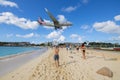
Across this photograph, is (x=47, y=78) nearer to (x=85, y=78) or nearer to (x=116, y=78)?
(x=85, y=78)

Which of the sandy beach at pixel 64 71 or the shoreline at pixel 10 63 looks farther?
the shoreline at pixel 10 63

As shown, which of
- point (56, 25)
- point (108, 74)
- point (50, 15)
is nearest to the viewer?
point (108, 74)

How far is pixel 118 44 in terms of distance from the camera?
86.1m

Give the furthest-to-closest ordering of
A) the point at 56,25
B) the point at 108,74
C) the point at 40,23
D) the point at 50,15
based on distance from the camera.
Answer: the point at 40,23 < the point at 56,25 < the point at 50,15 < the point at 108,74

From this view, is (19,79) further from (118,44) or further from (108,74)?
(118,44)

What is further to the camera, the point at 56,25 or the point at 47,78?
the point at 56,25

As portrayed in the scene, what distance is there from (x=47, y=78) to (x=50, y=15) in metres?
20.2

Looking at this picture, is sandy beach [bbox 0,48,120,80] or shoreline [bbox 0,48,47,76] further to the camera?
shoreline [bbox 0,48,47,76]

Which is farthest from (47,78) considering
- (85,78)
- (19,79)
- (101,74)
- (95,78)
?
(101,74)

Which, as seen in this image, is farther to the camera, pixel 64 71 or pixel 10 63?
pixel 10 63

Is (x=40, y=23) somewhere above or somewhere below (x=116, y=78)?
above

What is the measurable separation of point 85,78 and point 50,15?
2052 centimetres

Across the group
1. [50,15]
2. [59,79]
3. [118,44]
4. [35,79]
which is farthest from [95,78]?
[118,44]

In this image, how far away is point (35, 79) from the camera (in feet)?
28.0
